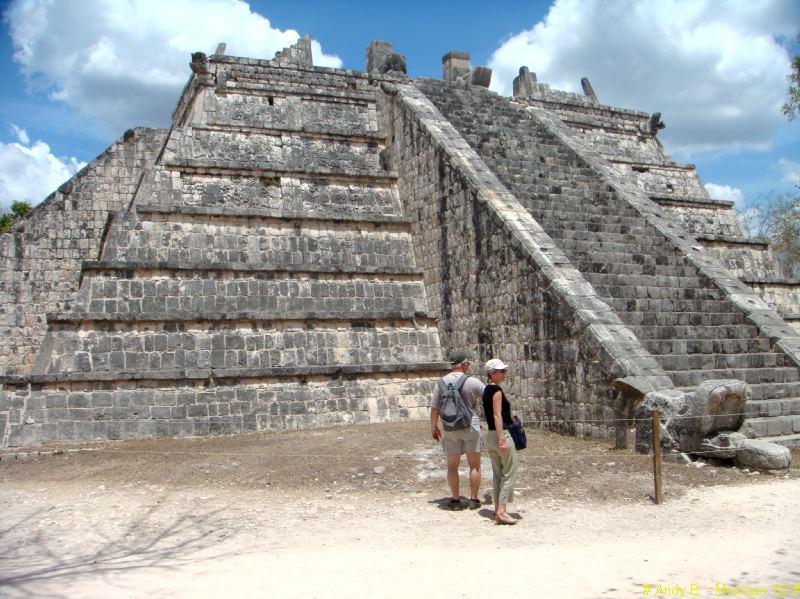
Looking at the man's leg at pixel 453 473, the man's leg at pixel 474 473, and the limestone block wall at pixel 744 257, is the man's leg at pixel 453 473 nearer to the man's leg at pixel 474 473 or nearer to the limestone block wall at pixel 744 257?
the man's leg at pixel 474 473

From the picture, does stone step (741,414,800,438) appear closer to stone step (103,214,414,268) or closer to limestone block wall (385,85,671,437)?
limestone block wall (385,85,671,437)

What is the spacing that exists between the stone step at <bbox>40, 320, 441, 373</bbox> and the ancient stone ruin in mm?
29

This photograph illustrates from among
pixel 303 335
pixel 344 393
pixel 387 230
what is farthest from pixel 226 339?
pixel 387 230

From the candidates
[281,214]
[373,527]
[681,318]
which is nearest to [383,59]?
[281,214]

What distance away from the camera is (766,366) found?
9.66m

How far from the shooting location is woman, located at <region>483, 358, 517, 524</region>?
5.75m

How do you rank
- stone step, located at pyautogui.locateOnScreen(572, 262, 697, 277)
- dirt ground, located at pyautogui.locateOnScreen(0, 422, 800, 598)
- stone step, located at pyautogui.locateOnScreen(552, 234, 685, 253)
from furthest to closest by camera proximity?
stone step, located at pyautogui.locateOnScreen(552, 234, 685, 253) < stone step, located at pyautogui.locateOnScreen(572, 262, 697, 277) < dirt ground, located at pyautogui.locateOnScreen(0, 422, 800, 598)

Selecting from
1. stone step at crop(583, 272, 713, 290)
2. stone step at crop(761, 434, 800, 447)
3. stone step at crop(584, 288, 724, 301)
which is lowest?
stone step at crop(761, 434, 800, 447)

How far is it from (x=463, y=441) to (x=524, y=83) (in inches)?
608

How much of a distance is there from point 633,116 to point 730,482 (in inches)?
→ 616

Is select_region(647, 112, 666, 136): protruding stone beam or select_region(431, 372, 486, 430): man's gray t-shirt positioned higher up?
select_region(647, 112, 666, 136): protruding stone beam

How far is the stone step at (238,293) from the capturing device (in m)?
10.3

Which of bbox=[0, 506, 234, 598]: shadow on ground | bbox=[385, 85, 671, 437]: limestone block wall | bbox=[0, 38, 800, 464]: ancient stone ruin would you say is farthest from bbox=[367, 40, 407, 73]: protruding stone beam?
bbox=[0, 506, 234, 598]: shadow on ground

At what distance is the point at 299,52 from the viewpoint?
16.9 metres
